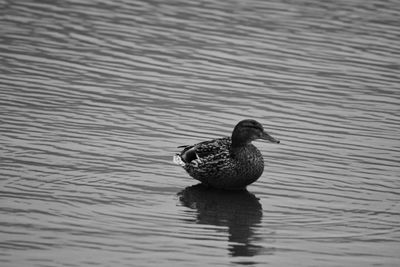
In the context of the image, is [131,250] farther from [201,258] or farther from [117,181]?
[117,181]

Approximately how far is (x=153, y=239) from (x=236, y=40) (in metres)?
11.2

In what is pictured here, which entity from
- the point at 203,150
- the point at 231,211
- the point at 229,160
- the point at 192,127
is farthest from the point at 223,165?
the point at 192,127

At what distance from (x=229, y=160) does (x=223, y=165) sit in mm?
99

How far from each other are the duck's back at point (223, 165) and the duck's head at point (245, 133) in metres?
0.09

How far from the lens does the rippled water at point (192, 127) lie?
9633 millimetres

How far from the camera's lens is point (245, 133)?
12109mm

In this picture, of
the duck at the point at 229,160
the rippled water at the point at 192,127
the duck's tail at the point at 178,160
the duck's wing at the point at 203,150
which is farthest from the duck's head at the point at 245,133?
the duck's tail at the point at 178,160

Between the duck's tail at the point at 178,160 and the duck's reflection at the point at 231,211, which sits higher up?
the duck's tail at the point at 178,160

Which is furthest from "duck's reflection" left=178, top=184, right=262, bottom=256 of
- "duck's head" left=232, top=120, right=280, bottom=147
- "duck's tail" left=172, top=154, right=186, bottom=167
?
"duck's head" left=232, top=120, right=280, bottom=147

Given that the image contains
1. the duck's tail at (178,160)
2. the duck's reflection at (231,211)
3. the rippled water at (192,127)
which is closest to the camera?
the rippled water at (192,127)

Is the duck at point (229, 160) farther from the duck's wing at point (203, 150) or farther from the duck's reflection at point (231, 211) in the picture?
the duck's reflection at point (231, 211)

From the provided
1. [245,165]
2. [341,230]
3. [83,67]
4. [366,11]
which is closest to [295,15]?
[366,11]

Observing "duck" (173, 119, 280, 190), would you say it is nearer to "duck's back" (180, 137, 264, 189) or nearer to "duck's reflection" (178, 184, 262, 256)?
"duck's back" (180, 137, 264, 189)

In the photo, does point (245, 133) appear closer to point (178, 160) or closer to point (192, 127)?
point (178, 160)
